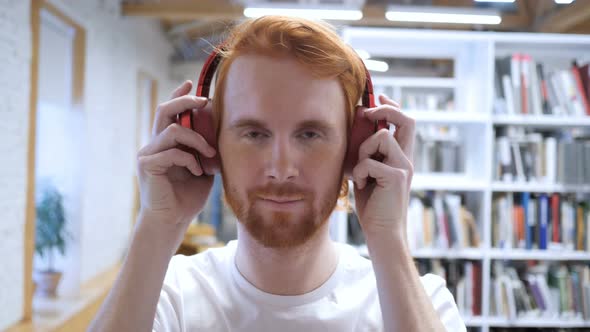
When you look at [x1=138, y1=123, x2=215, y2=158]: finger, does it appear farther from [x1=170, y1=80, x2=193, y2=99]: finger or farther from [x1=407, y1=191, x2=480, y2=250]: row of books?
[x1=407, y1=191, x2=480, y2=250]: row of books

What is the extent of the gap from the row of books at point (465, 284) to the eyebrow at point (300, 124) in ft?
8.14

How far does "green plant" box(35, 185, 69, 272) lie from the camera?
475 cm

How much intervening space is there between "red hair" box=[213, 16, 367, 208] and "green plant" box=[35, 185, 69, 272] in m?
4.29

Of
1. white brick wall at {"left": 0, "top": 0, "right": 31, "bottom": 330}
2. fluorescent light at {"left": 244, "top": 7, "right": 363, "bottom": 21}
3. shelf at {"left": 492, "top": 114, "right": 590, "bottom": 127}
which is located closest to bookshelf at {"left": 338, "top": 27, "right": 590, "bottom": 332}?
shelf at {"left": 492, "top": 114, "right": 590, "bottom": 127}

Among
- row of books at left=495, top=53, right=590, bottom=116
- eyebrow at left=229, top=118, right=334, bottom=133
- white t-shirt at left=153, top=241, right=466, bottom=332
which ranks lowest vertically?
white t-shirt at left=153, top=241, right=466, bottom=332

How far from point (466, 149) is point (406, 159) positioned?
277cm

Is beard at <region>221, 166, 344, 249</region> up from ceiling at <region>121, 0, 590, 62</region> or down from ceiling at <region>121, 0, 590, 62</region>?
down

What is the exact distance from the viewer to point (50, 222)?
4.78m

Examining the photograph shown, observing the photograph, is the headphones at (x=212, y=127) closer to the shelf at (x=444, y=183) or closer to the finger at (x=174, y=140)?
the finger at (x=174, y=140)

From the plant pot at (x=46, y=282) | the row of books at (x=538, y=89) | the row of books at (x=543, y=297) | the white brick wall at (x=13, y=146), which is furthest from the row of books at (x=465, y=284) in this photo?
the plant pot at (x=46, y=282)

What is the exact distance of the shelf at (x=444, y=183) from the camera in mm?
3258

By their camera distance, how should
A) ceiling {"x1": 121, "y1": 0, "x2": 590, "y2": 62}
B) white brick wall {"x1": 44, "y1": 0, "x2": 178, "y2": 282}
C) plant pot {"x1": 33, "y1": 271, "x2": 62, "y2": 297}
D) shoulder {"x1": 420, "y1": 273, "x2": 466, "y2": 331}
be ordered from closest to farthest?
shoulder {"x1": 420, "y1": 273, "x2": 466, "y2": 331}
plant pot {"x1": 33, "y1": 271, "x2": 62, "y2": 297}
white brick wall {"x1": 44, "y1": 0, "x2": 178, "y2": 282}
ceiling {"x1": 121, "y1": 0, "x2": 590, "y2": 62}

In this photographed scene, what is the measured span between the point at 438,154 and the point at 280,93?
2.91m

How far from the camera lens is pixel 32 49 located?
13.1 feet
